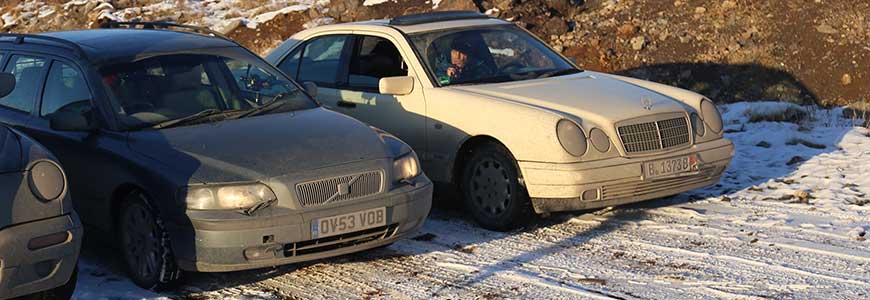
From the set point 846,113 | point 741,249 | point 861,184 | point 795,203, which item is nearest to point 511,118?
point 741,249

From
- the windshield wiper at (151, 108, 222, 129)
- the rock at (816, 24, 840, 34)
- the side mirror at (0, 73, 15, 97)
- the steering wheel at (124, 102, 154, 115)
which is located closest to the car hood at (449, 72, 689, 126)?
the windshield wiper at (151, 108, 222, 129)

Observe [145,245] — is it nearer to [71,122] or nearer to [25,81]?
[71,122]

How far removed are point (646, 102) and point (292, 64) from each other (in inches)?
124

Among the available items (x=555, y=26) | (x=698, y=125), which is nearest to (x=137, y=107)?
(x=698, y=125)

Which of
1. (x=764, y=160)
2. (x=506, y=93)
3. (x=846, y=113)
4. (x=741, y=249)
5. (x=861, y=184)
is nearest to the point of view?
(x=741, y=249)

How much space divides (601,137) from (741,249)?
1200mm

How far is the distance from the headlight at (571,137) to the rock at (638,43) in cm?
902

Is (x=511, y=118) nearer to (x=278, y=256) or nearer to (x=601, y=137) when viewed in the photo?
(x=601, y=137)

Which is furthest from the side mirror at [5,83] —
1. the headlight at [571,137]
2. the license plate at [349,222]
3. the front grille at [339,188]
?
the headlight at [571,137]

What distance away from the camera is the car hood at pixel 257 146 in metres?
6.49

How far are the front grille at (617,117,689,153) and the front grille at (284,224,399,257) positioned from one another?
1.93 meters

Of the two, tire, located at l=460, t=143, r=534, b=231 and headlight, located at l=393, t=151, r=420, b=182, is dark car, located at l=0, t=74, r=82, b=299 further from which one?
tire, located at l=460, t=143, r=534, b=231

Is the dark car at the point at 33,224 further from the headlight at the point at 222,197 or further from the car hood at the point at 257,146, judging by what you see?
the car hood at the point at 257,146

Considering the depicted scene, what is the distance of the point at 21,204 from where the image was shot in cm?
556
